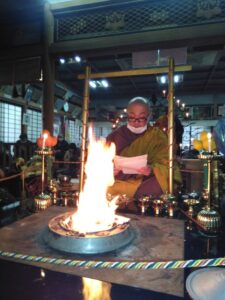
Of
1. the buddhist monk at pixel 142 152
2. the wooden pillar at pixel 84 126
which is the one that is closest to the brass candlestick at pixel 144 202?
the buddhist monk at pixel 142 152

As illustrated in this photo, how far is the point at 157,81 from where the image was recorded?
38.2 feet

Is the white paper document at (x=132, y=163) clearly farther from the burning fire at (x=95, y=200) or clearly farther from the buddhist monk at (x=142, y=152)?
the burning fire at (x=95, y=200)

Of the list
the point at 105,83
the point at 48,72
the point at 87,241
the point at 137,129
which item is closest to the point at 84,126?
the point at 137,129

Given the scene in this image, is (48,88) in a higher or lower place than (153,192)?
higher

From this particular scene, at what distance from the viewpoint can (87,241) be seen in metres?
1.97

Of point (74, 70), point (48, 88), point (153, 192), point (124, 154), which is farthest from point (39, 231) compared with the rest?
point (74, 70)

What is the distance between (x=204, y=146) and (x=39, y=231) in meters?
1.89

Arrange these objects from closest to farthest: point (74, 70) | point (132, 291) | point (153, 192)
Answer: point (132, 291) → point (153, 192) → point (74, 70)

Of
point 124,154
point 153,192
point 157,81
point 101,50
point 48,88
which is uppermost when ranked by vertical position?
point 157,81

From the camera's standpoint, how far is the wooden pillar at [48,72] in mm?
4398

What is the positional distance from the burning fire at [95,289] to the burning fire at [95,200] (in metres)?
0.47

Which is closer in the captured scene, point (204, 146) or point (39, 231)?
point (39, 231)

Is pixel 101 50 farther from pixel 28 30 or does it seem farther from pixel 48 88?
pixel 28 30

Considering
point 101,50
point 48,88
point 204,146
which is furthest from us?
point 48,88
